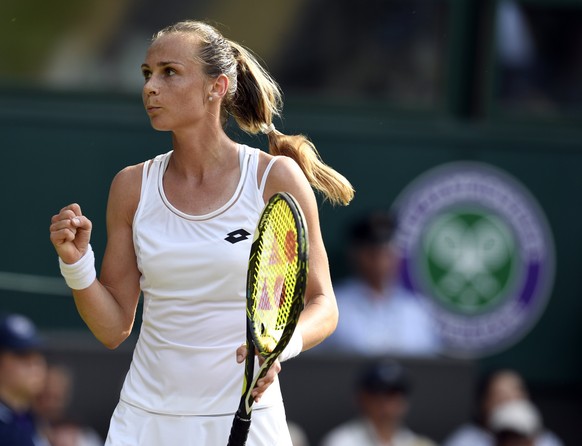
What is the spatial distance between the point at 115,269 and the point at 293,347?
0.61m

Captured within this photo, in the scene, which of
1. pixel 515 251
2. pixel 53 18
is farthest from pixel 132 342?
pixel 515 251

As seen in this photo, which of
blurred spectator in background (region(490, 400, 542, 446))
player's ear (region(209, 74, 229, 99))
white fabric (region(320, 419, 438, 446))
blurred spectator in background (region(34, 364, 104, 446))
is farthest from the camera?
blurred spectator in background (region(490, 400, 542, 446))

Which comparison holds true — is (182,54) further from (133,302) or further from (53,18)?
(53,18)

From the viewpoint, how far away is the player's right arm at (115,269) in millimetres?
3311

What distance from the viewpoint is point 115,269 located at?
11.3 ft

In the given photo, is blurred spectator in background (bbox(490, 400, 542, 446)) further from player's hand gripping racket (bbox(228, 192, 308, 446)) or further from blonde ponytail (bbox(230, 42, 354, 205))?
player's hand gripping racket (bbox(228, 192, 308, 446))

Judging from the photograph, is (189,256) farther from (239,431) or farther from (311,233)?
(239,431)

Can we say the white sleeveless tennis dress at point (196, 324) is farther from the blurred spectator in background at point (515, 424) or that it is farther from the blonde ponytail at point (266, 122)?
the blurred spectator in background at point (515, 424)

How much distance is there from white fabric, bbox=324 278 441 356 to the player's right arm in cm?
329

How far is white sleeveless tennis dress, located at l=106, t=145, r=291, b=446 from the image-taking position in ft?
10.8

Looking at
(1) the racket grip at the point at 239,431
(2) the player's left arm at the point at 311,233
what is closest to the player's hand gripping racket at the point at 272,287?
(1) the racket grip at the point at 239,431

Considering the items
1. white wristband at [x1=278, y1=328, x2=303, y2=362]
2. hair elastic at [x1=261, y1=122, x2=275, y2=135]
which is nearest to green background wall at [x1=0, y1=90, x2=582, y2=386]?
hair elastic at [x1=261, y1=122, x2=275, y2=135]

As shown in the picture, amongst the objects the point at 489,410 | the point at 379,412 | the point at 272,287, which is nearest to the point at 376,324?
the point at 379,412

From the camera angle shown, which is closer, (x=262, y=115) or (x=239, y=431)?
(x=239, y=431)
